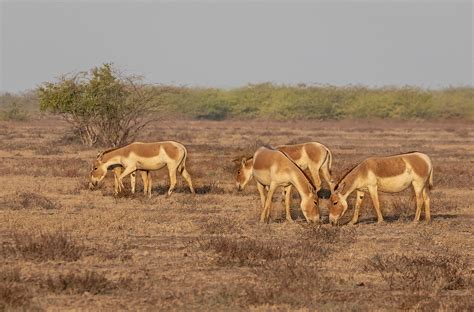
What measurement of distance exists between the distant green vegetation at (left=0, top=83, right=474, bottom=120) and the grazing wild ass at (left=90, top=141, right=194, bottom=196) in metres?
63.8

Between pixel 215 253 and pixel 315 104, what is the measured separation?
8090cm

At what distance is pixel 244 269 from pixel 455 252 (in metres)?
3.64

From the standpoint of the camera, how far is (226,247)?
13.5 m

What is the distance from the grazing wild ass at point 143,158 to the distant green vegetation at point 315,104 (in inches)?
2510

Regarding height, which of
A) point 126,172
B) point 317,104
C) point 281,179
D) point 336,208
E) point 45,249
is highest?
point 281,179

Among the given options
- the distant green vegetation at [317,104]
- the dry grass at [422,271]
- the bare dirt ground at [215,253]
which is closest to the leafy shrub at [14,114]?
the distant green vegetation at [317,104]

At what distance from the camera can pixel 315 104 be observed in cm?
9388

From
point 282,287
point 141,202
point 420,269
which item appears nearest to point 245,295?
point 282,287

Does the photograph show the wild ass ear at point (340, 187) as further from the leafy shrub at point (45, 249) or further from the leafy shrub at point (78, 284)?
the leafy shrub at point (78, 284)

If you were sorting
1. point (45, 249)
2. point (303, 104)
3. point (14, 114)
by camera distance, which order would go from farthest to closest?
point (303, 104) < point (14, 114) < point (45, 249)

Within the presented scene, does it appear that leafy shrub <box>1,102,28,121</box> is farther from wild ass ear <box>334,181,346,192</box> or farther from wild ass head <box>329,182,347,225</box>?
wild ass head <box>329,182,347,225</box>

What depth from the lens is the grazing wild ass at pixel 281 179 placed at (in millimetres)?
16797

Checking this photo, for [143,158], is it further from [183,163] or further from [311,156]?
[311,156]

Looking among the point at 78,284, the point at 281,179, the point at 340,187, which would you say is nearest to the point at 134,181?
the point at 281,179
